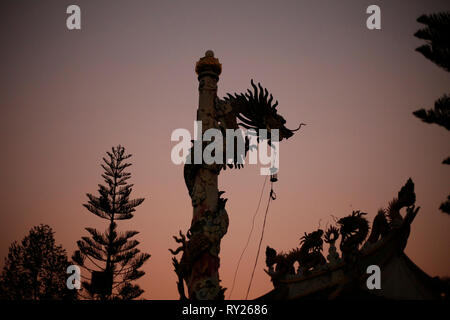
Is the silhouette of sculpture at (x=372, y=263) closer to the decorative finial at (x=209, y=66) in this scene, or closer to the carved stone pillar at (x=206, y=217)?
the carved stone pillar at (x=206, y=217)

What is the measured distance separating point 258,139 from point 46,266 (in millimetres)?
11937

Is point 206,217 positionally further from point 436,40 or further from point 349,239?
point 436,40

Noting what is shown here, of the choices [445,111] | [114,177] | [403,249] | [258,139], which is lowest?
[403,249]

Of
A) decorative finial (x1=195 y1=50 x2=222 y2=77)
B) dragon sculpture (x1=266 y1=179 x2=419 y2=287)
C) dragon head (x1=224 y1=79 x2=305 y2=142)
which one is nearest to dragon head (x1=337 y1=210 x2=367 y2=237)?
dragon sculpture (x1=266 y1=179 x2=419 y2=287)

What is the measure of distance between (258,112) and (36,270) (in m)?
12.3

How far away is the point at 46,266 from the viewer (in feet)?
51.1

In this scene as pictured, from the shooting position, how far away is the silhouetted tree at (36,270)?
15.1m

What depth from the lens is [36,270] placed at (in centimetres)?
1550

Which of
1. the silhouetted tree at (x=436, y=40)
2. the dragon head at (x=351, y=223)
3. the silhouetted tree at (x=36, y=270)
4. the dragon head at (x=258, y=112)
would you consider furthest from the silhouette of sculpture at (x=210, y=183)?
the silhouetted tree at (x=36, y=270)

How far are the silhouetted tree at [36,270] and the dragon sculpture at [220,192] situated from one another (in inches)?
414

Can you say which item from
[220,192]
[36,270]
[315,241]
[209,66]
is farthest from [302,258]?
[36,270]
